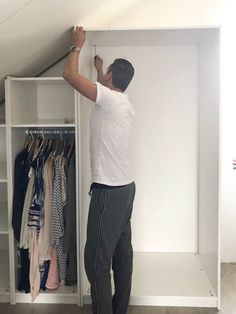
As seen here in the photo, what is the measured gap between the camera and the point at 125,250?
2262 millimetres

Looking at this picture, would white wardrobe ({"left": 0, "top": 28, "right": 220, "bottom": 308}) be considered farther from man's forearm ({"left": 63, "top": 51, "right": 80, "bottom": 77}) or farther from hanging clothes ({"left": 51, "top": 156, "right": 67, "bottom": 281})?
man's forearm ({"left": 63, "top": 51, "right": 80, "bottom": 77})

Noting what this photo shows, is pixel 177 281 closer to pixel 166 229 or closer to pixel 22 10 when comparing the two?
pixel 166 229

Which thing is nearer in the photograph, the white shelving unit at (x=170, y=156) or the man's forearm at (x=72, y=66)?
the man's forearm at (x=72, y=66)

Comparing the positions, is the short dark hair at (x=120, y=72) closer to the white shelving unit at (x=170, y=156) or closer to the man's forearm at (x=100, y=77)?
the man's forearm at (x=100, y=77)

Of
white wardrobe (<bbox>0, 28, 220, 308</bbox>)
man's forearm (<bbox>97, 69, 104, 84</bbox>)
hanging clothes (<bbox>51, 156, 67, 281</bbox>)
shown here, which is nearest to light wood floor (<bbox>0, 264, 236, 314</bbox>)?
white wardrobe (<bbox>0, 28, 220, 308</bbox>)

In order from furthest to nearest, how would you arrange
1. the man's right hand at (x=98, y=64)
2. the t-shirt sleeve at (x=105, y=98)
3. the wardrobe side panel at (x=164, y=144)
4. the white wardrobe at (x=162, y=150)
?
the wardrobe side panel at (x=164, y=144), the man's right hand at (x=98, y=64), the white wardrobe at (x=162, y=150), the t-shirt sleeve at (x=105, y=98)

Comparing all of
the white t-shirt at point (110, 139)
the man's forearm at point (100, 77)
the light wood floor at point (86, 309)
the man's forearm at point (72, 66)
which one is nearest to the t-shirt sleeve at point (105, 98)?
the white t-shirt at point (110, 139)

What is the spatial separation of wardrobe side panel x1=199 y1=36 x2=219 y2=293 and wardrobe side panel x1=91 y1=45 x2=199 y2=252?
0.40ft

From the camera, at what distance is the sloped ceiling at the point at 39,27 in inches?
69.8

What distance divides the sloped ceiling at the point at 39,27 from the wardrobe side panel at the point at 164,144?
Answer: 46 centimetres

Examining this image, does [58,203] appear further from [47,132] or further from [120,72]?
[120,72]

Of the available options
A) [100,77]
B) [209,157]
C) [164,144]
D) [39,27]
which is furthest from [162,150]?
[39,27]

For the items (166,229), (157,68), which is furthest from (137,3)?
(166,229)

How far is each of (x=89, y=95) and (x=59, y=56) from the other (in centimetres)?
124
